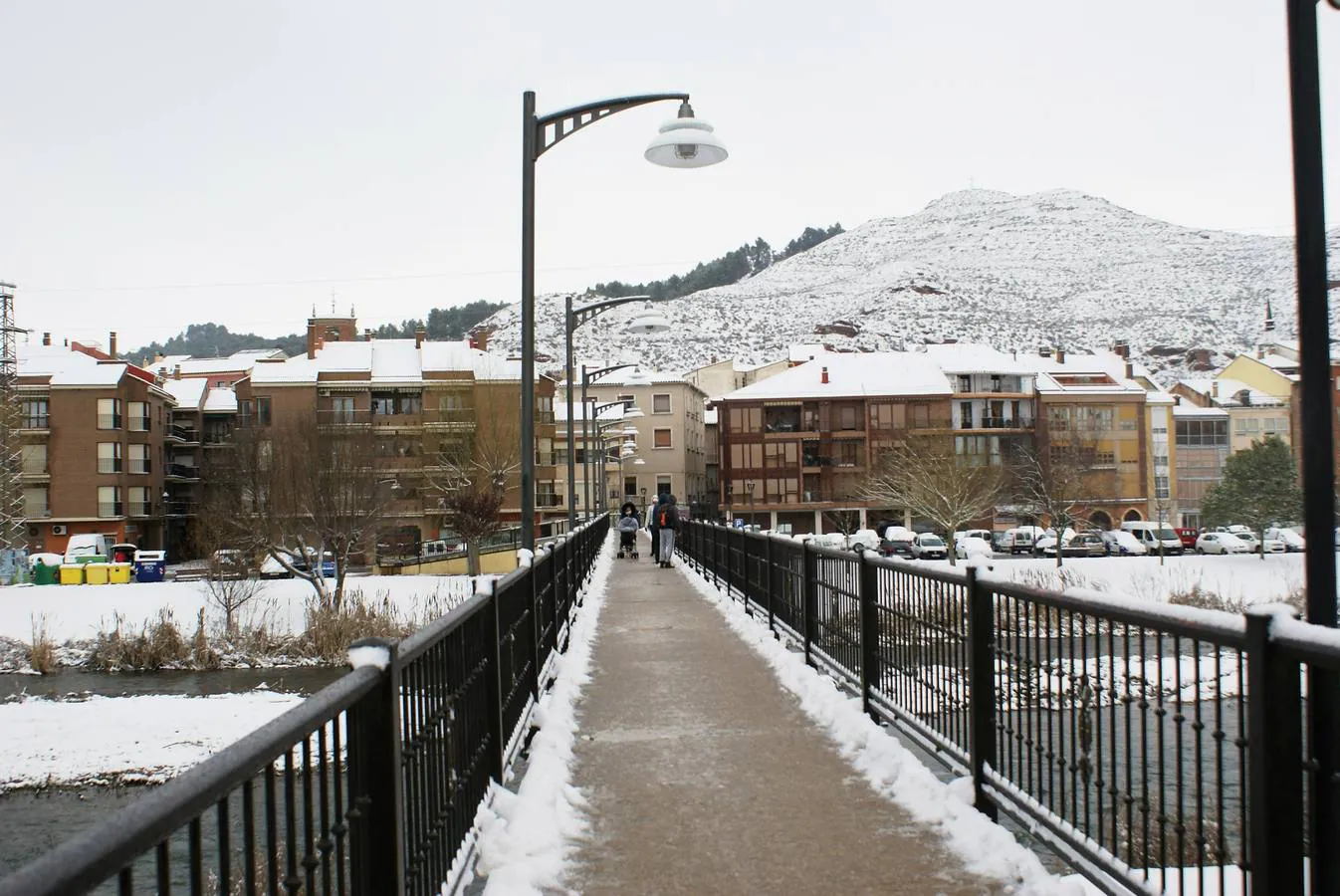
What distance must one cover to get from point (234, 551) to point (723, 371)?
74.1 m

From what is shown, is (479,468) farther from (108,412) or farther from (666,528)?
(666,528)

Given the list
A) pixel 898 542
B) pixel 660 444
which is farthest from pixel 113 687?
pixel 660 444

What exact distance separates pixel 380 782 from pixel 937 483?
59.9 metres

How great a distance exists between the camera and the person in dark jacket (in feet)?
92.9

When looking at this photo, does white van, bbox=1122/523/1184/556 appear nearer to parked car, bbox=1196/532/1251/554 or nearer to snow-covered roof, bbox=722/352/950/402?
parked car, bbox=1196/532/1251/554

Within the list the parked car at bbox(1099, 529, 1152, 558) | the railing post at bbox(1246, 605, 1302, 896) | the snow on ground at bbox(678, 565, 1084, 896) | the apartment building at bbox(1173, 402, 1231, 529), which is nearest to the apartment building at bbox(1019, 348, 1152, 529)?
the apartment building at bbox(1173, 402, 1231, 529)

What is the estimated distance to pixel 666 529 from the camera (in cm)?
2877

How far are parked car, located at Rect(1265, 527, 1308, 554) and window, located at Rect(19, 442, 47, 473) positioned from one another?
218 ft

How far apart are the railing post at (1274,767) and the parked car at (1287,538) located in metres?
62.5

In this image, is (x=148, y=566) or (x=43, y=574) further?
(x=148, y=566)

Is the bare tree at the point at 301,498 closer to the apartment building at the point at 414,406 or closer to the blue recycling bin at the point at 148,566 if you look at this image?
the apartment building at the point at 414,406

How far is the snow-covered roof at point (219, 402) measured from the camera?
79188mm

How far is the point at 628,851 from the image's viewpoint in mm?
5426

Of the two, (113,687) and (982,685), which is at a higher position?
(982,685)
